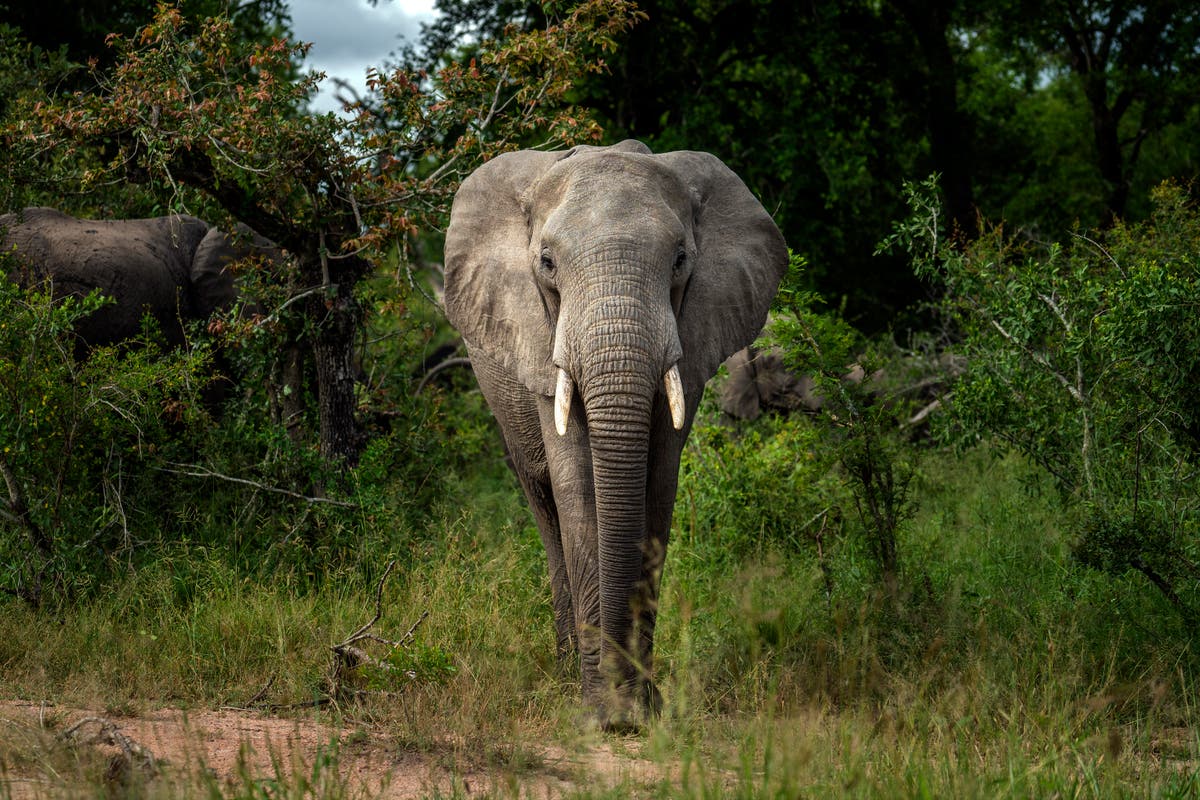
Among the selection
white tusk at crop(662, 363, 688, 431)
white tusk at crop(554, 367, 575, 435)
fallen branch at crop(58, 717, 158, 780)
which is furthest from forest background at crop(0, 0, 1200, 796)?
white tusk at crop(554, 367, 575, 435)

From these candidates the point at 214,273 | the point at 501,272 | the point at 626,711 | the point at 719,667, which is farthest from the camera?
the point at 214,273

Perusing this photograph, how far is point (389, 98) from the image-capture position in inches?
328

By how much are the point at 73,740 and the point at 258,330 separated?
12.9ft

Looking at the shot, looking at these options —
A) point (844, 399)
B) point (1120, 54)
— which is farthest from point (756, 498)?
point (1120, 54)

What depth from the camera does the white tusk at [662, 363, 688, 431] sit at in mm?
5043

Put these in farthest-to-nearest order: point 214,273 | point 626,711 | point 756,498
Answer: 1. point 214,273
2. point 756,498
3. point 626,711

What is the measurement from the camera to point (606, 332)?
495cm

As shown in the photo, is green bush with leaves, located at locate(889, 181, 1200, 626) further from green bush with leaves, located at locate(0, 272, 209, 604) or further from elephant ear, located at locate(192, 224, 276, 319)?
elephant ear, located at locate(192, 224, 276, 319)

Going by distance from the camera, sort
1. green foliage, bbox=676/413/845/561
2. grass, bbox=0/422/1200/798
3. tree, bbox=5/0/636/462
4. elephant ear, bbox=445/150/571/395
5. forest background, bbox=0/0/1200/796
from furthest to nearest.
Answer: green foliage, bbox=676/413/845/561 → tree, bbox=5/0/636/462 → elephant ear, bbox=445/150/571/395 → forest background, bbox=0/0/1200/796 → grass, bbox=0/422/1200/798

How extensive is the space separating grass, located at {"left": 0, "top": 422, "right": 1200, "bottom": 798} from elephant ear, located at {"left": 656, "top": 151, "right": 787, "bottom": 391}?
1.14 meters

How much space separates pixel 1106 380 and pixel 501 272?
11.6ft

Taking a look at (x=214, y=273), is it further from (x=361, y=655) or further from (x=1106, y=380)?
(x=1106, y=380)

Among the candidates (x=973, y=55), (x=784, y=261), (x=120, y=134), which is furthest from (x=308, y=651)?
(x=973, y=55)

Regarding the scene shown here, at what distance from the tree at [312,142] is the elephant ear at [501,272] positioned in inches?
73.7
